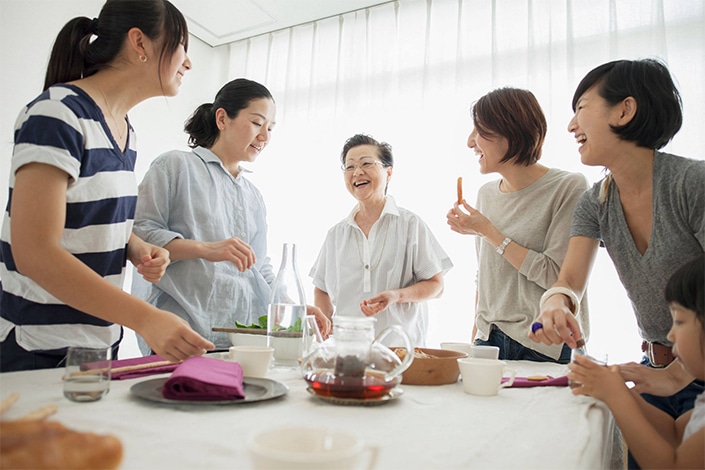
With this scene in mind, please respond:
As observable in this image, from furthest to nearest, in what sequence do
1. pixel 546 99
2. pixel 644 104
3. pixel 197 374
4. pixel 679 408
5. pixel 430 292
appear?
pixel 546 99, pixel 430 292, pixel 644 104, pixel 679 408, pixel 197 374

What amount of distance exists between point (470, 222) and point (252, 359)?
3.33ft

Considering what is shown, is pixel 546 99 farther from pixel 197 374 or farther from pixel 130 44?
pixel 197 374

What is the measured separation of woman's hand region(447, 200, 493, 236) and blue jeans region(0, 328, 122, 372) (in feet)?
4.16

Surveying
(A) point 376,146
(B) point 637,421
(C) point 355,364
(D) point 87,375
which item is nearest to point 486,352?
(B) point 637,421

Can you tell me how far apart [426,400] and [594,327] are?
2.28 metres

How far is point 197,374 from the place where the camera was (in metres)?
0.75

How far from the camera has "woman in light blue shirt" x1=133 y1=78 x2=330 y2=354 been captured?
1577 mm

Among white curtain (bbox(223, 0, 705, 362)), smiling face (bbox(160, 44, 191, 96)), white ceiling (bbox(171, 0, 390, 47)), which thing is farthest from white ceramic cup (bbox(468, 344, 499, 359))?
white ceiling (bbox(171, 0, 390, 47))

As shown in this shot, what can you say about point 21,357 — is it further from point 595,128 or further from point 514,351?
point 595,128

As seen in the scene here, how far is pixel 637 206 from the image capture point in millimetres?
1337

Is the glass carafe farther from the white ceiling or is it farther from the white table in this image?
the white ceiling

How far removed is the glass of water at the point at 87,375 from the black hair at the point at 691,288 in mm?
1015

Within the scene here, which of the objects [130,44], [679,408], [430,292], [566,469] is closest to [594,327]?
[430,292]

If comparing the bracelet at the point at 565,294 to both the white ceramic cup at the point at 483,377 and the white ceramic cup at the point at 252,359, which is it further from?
the white ceramic cup at the point at 252,359
